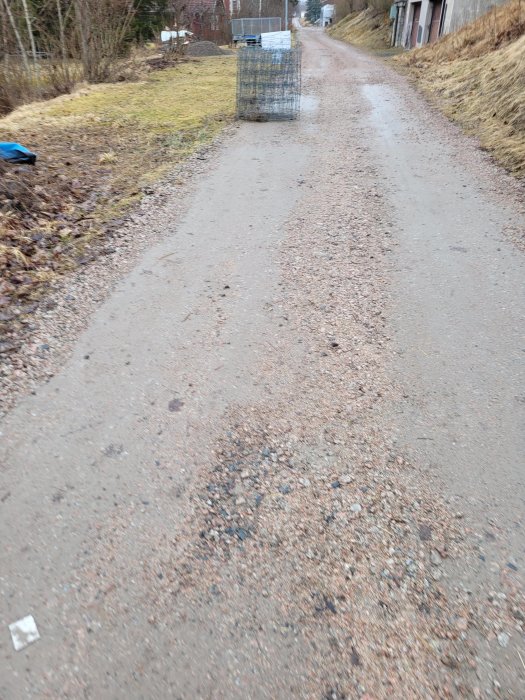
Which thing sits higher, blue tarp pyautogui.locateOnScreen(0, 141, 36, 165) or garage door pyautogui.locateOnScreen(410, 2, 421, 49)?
garage door pyautogui.locateOnScreen(410, 2, 421, 49)

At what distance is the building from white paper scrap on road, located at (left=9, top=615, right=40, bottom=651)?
900 inches

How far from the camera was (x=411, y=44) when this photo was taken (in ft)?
93.9

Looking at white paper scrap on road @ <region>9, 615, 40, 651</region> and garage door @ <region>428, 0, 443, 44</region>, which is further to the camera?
garage door @ <region>428, 0, 443, 44</region>

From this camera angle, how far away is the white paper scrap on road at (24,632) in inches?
80.4

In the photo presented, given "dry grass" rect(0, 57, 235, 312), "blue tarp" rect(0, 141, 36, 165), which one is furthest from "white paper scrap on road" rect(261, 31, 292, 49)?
"blue tarp" rect(0, 141, 36, 165)

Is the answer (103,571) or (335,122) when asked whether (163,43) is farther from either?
(103,571)

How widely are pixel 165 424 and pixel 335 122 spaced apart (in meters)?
9.93

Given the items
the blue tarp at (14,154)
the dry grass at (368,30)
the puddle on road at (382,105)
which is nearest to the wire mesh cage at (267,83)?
the puddle on road at (382,105)

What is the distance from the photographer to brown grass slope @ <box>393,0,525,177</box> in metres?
8.91

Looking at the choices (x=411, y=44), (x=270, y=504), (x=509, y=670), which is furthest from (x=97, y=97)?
(x=411, y=44)

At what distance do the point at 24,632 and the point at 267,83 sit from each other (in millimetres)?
11671

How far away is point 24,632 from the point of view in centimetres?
208

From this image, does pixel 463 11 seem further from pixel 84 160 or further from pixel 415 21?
pixel 84 160

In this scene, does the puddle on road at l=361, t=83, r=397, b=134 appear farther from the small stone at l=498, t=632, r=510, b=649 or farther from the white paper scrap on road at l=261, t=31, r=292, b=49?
the small stone at l=498, t=632, r=510, b=649
